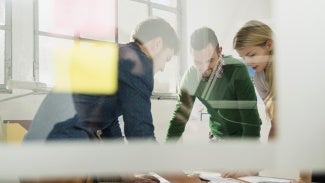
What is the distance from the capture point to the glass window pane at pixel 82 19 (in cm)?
98

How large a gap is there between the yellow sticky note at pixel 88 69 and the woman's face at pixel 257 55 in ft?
1.49

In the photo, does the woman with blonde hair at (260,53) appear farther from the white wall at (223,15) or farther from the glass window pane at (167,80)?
the glass window pane at (167,80)

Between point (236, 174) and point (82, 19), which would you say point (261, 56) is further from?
point (82, 19)

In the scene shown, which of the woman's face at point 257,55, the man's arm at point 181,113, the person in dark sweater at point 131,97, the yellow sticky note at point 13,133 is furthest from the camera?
the woman's face at point 257,55

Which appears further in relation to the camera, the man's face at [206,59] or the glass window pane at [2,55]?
the man's face at [206,59]

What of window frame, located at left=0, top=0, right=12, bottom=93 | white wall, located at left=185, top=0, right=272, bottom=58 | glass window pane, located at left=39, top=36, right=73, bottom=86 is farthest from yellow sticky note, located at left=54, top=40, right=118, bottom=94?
white wall, located at left=185, top=0, right=272, bottom=58

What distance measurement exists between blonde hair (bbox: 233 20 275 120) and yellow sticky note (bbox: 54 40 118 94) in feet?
1.46

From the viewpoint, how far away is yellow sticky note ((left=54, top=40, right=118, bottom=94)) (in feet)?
2.89

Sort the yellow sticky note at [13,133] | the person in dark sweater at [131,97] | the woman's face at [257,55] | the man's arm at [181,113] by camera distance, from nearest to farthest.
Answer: the yellow sticky note at [13,133] < the person in dark sweater at [131,97] < the man's arm at [181,113] < the woman's face at [257,55]

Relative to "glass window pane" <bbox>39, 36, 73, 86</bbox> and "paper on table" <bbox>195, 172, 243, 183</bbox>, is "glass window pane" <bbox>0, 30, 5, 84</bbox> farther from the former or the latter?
"paper on table" <bbox>195, 172, 243, 183</bbox>

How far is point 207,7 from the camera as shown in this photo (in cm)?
106

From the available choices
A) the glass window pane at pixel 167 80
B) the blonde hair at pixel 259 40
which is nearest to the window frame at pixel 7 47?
the glass window pane at pixel 167 80

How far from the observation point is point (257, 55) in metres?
1.10

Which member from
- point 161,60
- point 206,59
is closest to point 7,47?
point 161,60
